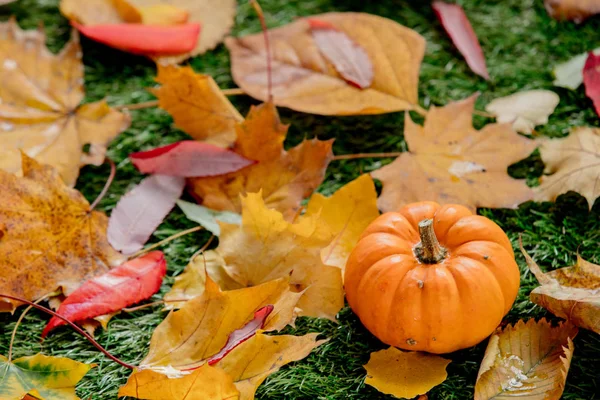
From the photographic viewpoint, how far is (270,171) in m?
1.45

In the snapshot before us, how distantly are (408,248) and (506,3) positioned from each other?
1.20 m

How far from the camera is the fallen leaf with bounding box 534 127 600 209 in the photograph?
4.45 ft

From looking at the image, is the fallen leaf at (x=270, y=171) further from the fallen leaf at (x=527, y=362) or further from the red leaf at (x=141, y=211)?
the fallen leaf at (x=527, y=362)

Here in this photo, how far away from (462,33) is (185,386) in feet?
4.41

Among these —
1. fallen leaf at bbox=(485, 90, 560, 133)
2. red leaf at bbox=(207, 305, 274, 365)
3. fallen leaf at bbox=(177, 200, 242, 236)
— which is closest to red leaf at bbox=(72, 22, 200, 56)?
fallen leaf at bbox=(177, 200, 242, 236)

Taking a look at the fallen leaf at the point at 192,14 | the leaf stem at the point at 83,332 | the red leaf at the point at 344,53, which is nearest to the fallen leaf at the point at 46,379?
the leaf stem at the point at 83,332

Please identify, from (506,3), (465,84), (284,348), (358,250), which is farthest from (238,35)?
(284,348)

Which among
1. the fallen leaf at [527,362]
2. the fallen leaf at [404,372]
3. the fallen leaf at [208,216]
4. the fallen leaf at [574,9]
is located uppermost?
the fallen leaf at [574,9]

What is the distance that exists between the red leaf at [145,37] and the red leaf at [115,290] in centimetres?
74

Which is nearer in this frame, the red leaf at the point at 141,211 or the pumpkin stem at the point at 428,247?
the pumpkin stem at the point at 428,247

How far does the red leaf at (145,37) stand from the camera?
1.84m

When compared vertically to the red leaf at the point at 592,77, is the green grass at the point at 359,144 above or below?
below

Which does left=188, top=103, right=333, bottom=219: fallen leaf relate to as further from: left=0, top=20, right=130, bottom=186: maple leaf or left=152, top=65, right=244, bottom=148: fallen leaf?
left=0, top=20, right=130, bottom=186: maple leaf

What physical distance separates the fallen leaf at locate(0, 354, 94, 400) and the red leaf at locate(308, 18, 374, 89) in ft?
3.10
